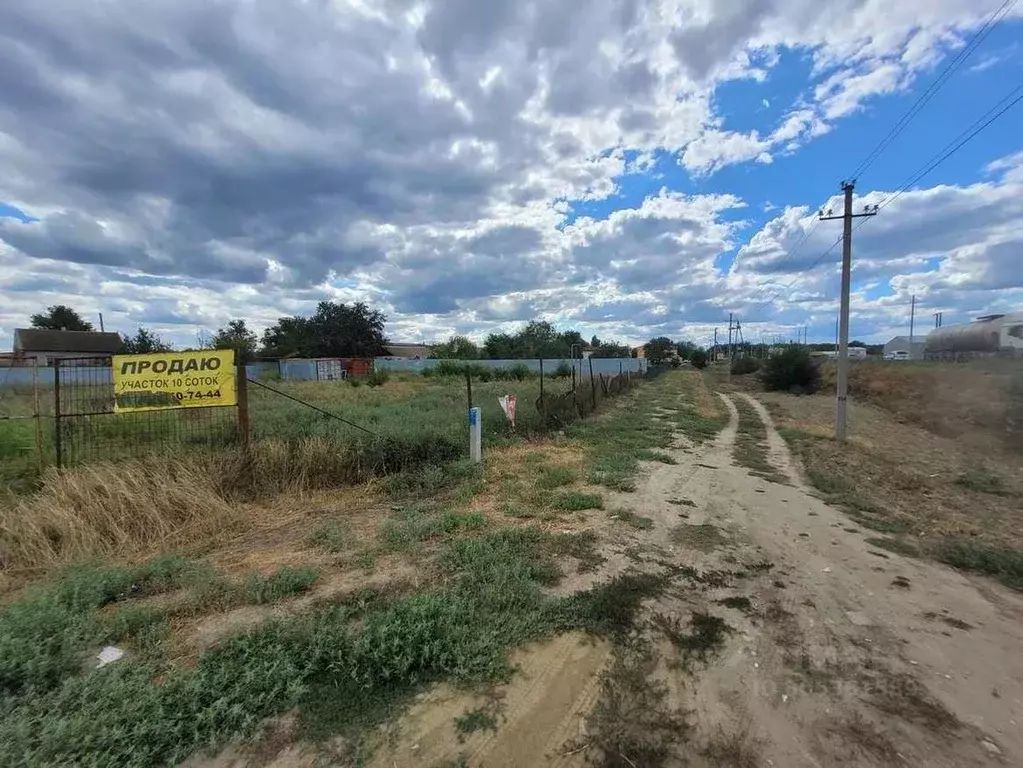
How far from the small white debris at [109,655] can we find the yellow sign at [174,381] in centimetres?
383

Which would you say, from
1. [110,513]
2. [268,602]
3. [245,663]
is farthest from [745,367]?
[245,663]

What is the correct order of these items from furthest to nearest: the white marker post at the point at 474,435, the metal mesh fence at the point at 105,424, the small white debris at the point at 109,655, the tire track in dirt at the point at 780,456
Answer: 1. the tire track in dirt at the point at 780,456
2. the white marker post at the point at 474,435
3. the metal mesh fence at the point at 105,424
4. the small white debris at the point at 109,655

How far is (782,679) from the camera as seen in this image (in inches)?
122

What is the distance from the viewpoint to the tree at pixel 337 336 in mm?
76875

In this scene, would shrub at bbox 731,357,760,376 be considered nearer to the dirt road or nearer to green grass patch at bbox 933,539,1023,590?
green grass patch at bbox 933,539,1023,590

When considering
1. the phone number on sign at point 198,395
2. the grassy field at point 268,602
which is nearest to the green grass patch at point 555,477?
the grassy field at point 268,602

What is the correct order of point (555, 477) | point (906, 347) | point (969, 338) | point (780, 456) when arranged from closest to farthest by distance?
point (555, 477) → point (780, 456) → point (969, 338) → point (906, 347)

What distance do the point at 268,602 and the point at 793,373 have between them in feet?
139

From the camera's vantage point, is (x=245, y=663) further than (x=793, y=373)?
No

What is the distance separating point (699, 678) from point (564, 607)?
103 cm

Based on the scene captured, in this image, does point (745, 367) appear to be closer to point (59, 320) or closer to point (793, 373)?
point (793, 373)

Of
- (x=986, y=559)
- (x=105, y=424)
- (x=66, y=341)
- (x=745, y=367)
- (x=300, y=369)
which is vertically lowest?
(x=986, y=559)

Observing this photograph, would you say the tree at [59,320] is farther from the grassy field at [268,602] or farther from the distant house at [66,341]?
the grassy field at [268,602]

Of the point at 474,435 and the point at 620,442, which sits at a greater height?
the point at 474,435
